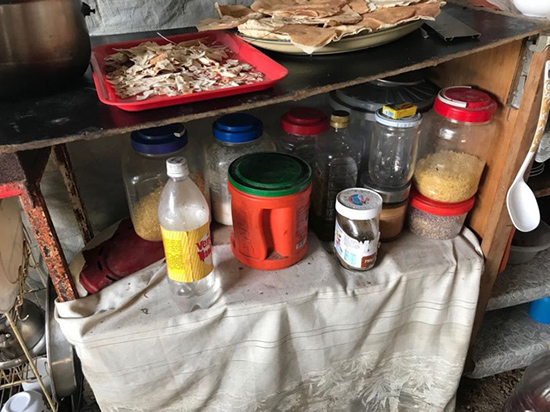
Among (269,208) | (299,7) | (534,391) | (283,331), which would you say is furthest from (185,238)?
(534,391)

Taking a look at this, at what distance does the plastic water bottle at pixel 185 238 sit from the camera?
815 mm

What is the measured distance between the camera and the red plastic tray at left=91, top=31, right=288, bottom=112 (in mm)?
688

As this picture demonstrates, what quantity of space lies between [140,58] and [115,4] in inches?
11.3

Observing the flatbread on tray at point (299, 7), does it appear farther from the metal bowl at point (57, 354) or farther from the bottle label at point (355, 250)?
the metal bowl at point (57, 354)

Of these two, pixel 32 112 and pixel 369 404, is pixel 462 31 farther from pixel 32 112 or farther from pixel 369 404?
pixel 369 404

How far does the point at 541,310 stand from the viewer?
1293 millimetres

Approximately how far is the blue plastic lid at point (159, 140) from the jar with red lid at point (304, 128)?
0.76 feet

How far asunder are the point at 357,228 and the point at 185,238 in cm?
35

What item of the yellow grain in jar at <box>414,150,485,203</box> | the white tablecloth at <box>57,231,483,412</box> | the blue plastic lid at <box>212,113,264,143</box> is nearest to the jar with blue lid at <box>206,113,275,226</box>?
the blue plastic lid at <box>212,113,264,143</box>

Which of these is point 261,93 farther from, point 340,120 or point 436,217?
point 436,217

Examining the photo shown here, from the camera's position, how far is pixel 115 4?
1.03 metres

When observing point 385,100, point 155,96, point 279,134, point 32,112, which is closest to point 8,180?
point 32,112

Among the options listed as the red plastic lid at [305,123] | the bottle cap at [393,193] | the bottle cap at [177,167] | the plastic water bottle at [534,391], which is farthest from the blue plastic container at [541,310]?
the bottle cap at [177,167]

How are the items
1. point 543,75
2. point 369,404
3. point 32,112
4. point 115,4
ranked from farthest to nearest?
point 369,404 → point 115,4 → point 543,75 → point 32,112
